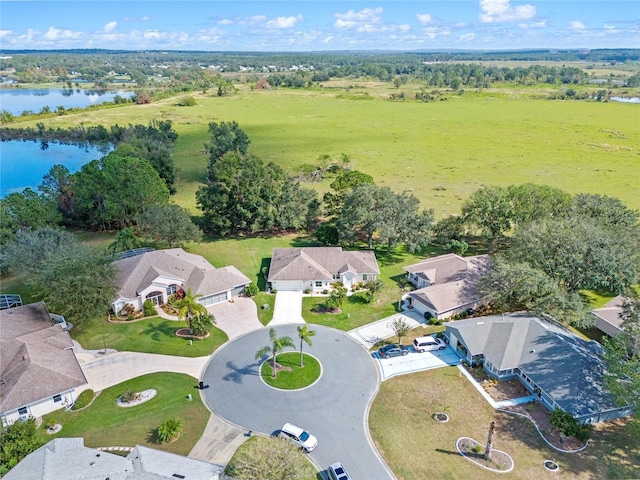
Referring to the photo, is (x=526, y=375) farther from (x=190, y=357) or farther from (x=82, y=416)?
(x=82, y=416)

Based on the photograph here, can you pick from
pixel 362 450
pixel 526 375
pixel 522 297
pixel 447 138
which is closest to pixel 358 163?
pixel 447 138

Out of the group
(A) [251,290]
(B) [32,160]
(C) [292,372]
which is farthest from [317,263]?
(B) [32,160]

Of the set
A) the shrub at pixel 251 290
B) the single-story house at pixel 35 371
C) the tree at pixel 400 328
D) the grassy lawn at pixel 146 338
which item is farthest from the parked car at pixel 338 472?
the shrub at pixel 251 290

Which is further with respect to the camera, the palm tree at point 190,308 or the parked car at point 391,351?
the palm tree at point 190,308

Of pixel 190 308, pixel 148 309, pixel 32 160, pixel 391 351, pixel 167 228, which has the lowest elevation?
pixel 391 351

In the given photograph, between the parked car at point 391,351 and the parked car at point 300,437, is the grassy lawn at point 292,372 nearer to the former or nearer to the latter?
the parked car at point 300,437

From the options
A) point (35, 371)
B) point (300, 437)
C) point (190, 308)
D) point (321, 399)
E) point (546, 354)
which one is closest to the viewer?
point (300, 437)

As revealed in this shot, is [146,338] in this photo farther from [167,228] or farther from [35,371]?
[167,228]
